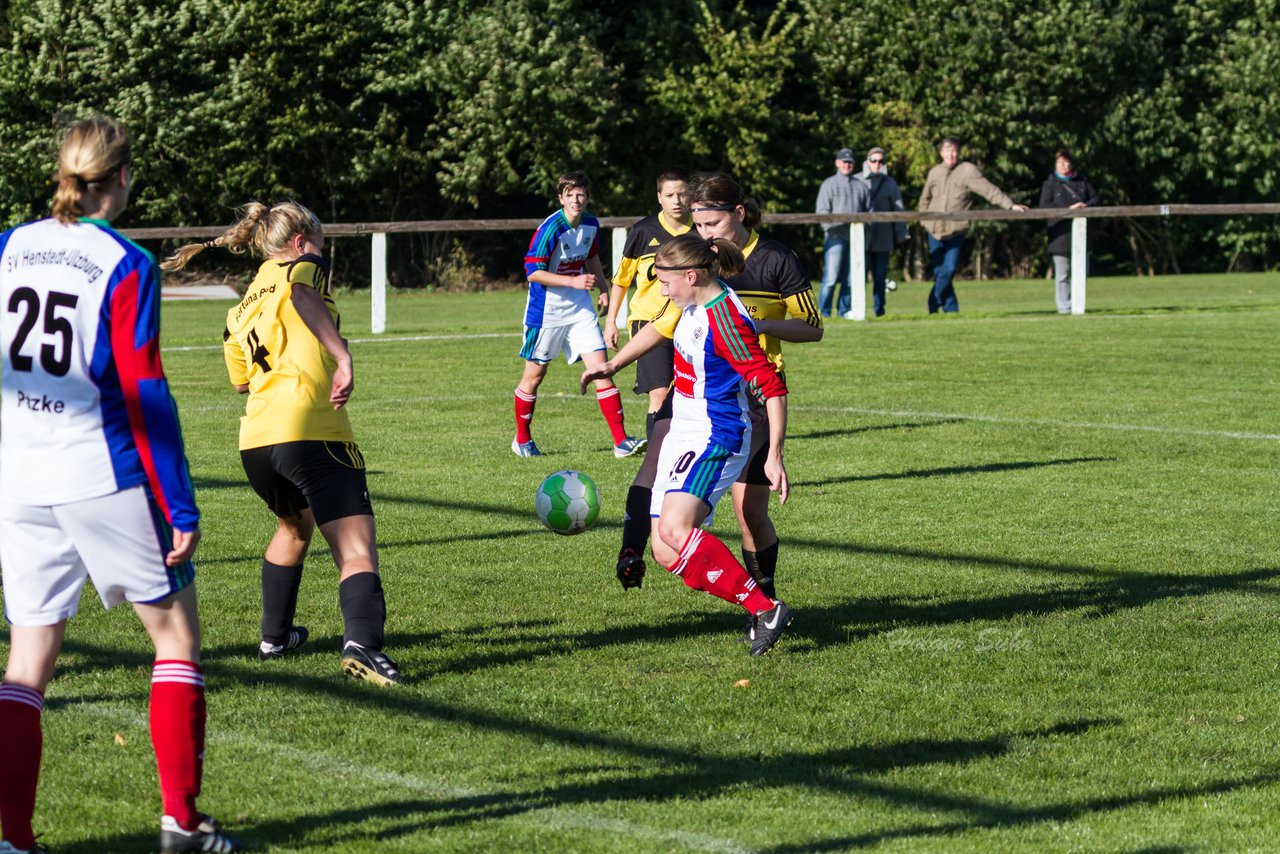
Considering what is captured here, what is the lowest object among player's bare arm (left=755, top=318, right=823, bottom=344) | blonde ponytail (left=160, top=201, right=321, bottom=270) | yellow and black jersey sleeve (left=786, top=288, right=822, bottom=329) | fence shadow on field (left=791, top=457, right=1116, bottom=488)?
fence shadow on field (left=791, top=457, right=1116, bottom=488)

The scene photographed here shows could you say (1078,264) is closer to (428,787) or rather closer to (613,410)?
(613,410)

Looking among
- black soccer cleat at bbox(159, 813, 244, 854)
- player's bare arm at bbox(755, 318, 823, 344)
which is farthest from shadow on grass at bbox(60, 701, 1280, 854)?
player's bare arm at bbox(755, 318, 823, 344)

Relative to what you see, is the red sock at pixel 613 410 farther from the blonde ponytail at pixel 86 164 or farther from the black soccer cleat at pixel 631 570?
the blonde ponytail at pixel 86 164

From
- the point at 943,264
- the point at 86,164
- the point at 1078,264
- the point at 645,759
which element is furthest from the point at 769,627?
the point at 1078,264

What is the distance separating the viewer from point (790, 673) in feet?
20.8

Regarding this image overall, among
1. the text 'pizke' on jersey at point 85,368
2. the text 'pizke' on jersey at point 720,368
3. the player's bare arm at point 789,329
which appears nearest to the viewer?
the text 'pizke' on jersey at point 85,368

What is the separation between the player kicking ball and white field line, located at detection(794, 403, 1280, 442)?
23.0 feet

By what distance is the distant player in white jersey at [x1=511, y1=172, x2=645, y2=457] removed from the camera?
12773 millimetres

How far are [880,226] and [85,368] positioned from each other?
790 inches

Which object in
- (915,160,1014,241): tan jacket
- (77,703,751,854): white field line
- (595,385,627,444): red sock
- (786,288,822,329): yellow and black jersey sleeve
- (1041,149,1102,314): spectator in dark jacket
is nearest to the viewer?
(77,703,751,854): white field line

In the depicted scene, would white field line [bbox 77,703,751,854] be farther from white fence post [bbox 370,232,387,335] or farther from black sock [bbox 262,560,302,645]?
white fence post [bbox 370,232,387,335]

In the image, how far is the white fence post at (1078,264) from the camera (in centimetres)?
2339

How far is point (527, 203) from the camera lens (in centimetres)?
3734

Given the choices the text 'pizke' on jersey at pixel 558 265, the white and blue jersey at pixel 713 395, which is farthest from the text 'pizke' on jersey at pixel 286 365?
the text 'pizke' on jersey at pixel 558 265
